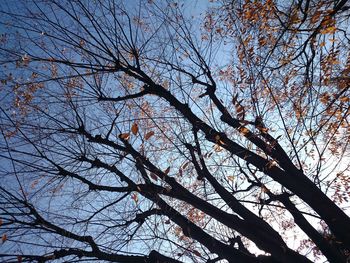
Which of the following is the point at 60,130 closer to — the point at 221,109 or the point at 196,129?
the point at 196,129

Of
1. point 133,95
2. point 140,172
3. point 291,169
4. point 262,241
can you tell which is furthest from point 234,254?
point 133,95

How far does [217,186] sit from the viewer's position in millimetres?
5113

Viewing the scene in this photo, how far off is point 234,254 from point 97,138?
11.0ft

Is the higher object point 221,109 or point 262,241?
point 221,109

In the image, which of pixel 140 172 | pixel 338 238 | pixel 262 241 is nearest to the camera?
pixel 262 241

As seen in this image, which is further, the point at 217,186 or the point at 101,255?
the point at 217,186

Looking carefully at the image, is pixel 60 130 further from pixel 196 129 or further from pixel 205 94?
pixel 205 94

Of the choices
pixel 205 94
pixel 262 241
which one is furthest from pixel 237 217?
pixel 205 94

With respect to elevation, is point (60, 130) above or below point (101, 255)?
above

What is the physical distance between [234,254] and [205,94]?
3.12 metres

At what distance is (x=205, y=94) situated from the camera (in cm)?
545

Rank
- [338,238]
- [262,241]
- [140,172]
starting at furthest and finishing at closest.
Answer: [140,172], [338,238], [262,241]

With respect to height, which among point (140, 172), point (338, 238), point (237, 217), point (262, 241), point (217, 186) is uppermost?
point (140, 172)

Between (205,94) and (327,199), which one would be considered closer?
(327,199)
